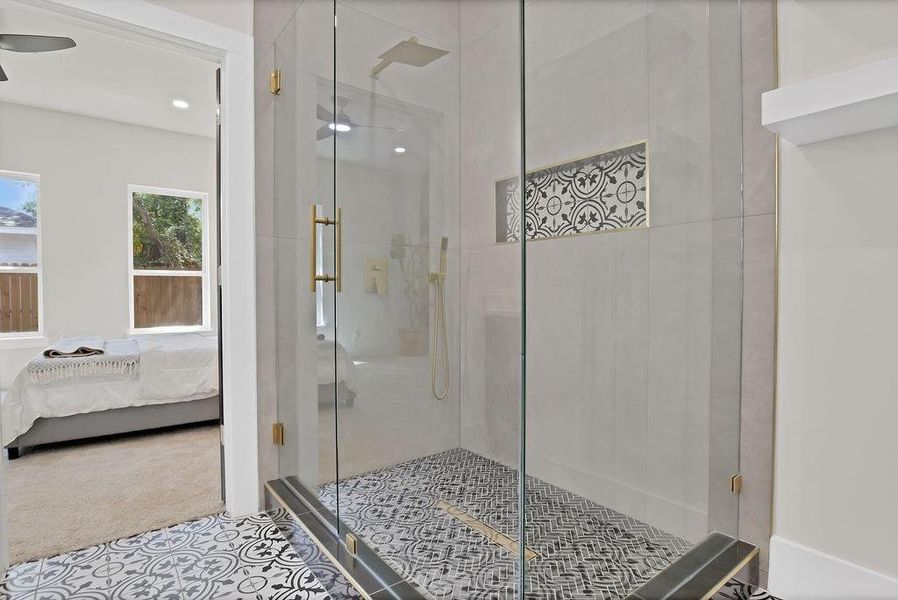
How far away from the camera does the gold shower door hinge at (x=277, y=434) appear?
2.20m

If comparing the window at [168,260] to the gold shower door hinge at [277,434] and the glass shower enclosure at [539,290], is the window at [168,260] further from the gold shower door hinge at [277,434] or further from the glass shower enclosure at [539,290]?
the glass shower enclosure at [539,290]

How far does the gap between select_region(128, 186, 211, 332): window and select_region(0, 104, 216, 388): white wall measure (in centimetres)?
13

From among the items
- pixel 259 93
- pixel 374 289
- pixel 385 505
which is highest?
pixel 259 93

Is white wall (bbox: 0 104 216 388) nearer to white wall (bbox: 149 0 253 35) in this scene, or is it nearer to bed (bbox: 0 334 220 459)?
bed (bbox: 0 334 220 459)

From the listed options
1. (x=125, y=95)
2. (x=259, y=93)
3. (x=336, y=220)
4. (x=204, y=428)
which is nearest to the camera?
(x=336, y=220)

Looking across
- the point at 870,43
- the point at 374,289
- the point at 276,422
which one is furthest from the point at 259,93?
the point at 870,43

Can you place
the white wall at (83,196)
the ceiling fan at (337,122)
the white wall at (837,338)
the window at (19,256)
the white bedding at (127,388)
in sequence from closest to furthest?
1. the white wall at (837,338)
2. the ceiling fan at (337,122)
3. the white bedding at (127,388)
4. the window at (19,256)
5. the white wall at (83,196)

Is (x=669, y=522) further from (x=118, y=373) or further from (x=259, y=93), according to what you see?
(x=118, y=373)

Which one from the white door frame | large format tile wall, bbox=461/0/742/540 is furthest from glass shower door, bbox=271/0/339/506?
large format tile wall, bbox=461/0/742/540

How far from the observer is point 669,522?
4.99 ft

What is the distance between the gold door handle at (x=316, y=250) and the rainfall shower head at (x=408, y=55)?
539 millimetres

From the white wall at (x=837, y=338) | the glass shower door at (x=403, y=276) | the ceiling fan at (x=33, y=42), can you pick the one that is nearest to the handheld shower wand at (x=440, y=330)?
the glass shower door at (x=403, y=276)

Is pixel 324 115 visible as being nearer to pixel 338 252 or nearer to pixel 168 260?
pixel 338 252

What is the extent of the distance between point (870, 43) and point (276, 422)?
2522 mm
